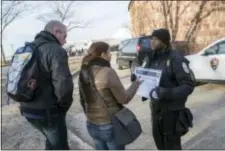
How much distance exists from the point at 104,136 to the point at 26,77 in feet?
2.98

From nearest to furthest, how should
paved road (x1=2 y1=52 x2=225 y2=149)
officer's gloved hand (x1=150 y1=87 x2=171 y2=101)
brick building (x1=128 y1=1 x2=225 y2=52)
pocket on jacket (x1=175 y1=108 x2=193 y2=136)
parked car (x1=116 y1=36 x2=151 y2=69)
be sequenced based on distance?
1. officer's gloved hand (x1=150 y1=87 x2=171 y2=101)
2. pocket on jacket (x1=175 y1=108 x2=193 y2=136)
3. paved road (x1=2 y1=52 x2=225 y2=149)
4. parked car (x1=116 y1=36 x2=151 y2=69)
5. brick building (x1=128 y1=1 x2=225 y2=52)

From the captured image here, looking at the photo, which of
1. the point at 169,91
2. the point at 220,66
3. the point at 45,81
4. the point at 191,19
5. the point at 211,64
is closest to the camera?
the point at 169,91

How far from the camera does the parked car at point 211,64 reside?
874 cm

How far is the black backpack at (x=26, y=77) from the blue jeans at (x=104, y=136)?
2.08 feet

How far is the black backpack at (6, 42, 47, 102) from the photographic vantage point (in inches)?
130

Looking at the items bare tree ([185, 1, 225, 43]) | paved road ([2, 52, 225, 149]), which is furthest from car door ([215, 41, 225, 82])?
bare tree ([185, 1, 225, 43])

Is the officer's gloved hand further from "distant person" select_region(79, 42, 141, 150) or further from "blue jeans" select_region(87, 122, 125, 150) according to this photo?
"blue jeans" select_region(87, 122, 125, 150)

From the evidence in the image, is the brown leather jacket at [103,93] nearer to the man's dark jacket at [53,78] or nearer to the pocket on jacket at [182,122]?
the man's dark jacket at [53,78]

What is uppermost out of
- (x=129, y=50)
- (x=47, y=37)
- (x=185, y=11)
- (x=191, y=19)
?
(x=47, y=37)

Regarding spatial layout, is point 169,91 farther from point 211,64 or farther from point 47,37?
point 211,64

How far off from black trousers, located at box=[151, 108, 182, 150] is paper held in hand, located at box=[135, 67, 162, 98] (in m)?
0.27

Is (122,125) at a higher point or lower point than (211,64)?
higher

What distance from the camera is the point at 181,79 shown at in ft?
10.7

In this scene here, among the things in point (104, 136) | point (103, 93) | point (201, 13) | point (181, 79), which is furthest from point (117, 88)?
point (201, 13)
